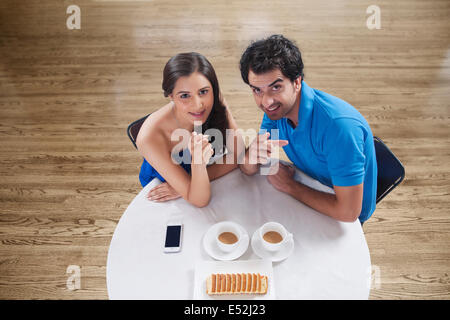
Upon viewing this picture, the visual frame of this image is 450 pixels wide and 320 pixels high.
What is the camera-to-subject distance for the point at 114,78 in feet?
12.1

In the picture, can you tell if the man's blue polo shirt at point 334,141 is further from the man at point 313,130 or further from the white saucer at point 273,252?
the white saucer at point 273,252

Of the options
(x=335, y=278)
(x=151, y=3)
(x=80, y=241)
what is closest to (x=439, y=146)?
(x=335, y=278)

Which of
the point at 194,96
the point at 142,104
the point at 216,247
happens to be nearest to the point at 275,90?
the point at 194,96

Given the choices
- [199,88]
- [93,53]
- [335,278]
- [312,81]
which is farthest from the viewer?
[93,53]

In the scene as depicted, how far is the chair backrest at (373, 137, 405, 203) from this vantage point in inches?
59.0

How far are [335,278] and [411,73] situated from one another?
11.1 feet

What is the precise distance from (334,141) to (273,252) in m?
0.56

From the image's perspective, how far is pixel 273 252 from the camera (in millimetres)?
1269

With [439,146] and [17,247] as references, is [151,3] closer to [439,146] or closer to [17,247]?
[17,247]

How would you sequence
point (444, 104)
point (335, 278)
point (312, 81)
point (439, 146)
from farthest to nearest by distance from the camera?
point (312, 81) → point (444, 104) → point (439, 146) → point (335, 278)

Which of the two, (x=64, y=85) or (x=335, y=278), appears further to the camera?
(x=64, y=85)

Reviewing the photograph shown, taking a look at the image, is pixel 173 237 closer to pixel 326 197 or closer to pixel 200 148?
pixel 200 148

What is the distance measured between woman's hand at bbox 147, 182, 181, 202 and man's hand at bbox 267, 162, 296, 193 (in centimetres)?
49

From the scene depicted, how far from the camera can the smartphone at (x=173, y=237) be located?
1.29 m
